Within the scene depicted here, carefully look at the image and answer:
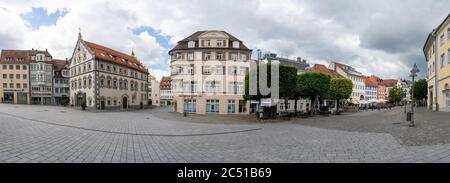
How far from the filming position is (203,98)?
Result: 102 ft

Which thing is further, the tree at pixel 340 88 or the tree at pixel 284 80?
the tree at pixel 340 88

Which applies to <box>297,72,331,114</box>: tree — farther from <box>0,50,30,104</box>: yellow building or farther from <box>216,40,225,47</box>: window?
<box>0,50,30,104</box>: yellow building

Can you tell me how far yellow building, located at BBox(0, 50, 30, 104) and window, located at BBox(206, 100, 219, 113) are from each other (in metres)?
54.9

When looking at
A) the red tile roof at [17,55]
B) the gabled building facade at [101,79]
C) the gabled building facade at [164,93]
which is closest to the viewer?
the gabled building facade at [101,79]

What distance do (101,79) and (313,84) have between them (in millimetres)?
34399

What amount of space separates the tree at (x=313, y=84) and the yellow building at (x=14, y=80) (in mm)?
67285

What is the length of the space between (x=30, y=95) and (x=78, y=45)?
2858 cm

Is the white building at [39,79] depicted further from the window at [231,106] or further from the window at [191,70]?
the window at [231,106]

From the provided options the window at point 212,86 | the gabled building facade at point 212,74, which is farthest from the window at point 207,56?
the window at point 212,86

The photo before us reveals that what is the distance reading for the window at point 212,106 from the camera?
3123cm

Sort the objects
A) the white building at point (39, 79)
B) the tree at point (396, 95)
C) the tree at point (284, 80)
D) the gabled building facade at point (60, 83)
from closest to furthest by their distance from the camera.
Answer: the tree at point (284, 80)
the white building at point (39, 79)
the gabled building facade at point (60, 83)
the tree at point (396, 95)

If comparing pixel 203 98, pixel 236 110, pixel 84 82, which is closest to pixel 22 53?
pixel 84 82

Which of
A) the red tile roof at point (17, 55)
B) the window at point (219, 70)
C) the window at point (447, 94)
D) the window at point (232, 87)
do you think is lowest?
the window at point (447, 94)

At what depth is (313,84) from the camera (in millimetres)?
26812
